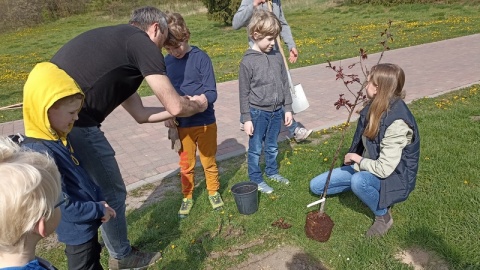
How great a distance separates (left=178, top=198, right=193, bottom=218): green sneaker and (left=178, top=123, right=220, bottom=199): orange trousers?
5 cm

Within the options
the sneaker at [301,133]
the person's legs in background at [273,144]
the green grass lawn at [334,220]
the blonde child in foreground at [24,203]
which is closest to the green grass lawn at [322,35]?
the sneaker at [301,133]

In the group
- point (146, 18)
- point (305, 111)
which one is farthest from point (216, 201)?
point (305, 111)

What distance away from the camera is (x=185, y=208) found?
3656 mm

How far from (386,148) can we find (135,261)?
6.73ft

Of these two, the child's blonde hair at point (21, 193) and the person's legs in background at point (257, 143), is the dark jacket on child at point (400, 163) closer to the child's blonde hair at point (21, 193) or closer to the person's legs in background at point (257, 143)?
the person's legs in background at point (257, 143)

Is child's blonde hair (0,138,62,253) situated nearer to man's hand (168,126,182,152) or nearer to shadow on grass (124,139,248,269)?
shadow on grass (124,139,248,269)

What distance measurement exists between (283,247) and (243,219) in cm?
53

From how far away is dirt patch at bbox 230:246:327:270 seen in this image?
2.82 metres

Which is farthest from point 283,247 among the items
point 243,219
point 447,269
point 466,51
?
point 466,51

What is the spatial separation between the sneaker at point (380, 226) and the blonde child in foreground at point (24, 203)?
2333mm

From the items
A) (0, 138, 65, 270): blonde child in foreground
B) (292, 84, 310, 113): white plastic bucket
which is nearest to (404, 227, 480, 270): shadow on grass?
(292, 84, 310, 113): white plastic bucket

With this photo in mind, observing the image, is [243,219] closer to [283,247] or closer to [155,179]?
[283,247]

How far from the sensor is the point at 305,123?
6.00 meters

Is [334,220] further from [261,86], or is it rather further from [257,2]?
[257,2]
